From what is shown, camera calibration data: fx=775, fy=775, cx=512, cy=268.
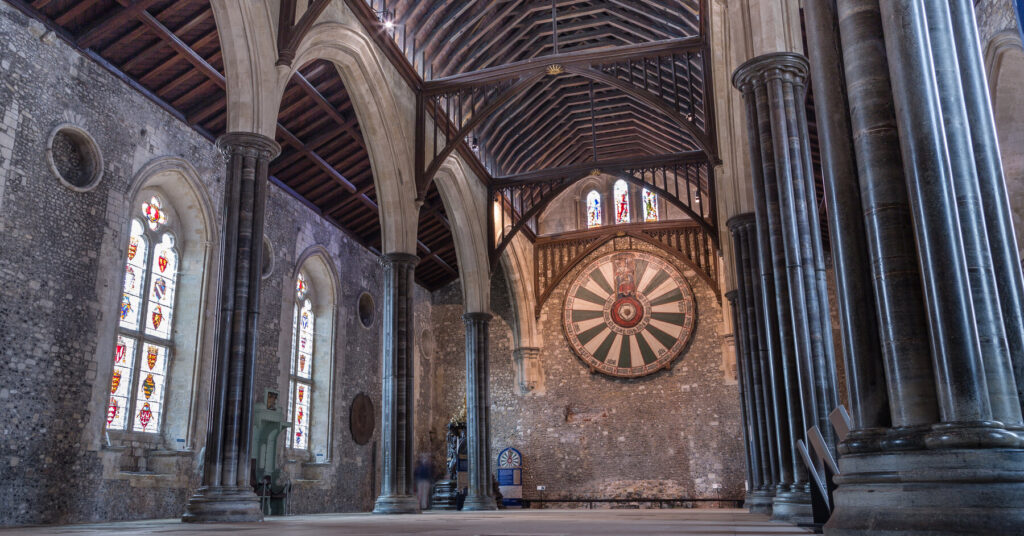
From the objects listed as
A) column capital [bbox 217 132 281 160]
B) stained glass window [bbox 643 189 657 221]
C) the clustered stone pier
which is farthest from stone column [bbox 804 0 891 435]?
stained glass window [bbox 643 189 657 221]

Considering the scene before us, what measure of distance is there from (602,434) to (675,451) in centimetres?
176

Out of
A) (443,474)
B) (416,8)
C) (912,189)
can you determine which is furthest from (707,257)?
(912,189)

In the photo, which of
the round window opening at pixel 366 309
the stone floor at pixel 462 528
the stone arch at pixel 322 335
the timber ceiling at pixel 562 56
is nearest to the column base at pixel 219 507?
the stone floor at pixel 462 528

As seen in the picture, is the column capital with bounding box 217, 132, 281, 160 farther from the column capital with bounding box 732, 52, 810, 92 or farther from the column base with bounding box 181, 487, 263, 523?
the column capital with bounding box 732, 52, 810, 92

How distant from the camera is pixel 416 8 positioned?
499 inches

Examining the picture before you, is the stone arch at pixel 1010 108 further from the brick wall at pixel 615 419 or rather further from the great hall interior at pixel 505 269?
the brick wall at pixel 615 419

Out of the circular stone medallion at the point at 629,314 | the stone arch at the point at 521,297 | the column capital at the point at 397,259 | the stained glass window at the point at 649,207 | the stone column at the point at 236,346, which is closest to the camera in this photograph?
the stone column at the point at 236,346

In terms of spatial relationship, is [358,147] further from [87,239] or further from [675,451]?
[675,451]

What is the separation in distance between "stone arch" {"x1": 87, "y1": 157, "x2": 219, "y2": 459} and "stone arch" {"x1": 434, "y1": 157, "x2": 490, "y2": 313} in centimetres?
474

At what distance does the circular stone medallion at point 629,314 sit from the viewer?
18.9 metres

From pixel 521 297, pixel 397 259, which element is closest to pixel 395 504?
pixel 397 259

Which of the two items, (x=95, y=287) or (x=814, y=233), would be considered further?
(x=95, y=287)

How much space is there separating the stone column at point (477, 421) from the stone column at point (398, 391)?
3040mm

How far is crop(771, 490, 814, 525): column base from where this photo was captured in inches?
241
